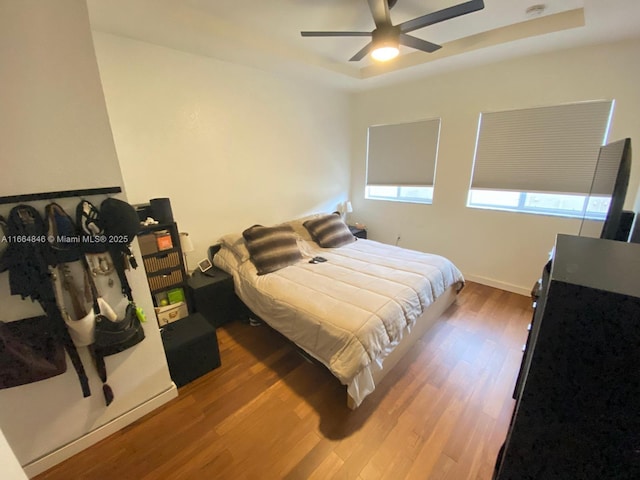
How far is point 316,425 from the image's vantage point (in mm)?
1620

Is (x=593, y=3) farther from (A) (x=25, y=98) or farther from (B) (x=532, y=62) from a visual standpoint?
(A) (x=25, y=98)

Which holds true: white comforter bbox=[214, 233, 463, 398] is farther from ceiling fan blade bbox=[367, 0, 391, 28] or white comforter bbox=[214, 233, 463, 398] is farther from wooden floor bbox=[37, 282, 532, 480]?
ceiling fan blade bbox=[367, 0, 391, 28]

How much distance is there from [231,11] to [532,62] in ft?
9.54

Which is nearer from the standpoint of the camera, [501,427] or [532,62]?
[501,427]

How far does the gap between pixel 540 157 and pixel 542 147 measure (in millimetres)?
101

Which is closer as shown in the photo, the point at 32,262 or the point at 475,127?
the point at 32,262

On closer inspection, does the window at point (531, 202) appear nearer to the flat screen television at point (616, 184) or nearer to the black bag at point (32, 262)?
the flat screen television at point (616, 184)

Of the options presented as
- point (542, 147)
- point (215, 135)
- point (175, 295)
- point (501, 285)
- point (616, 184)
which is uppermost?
point (215, 135)

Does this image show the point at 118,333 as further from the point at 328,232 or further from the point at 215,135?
the point at 328,232

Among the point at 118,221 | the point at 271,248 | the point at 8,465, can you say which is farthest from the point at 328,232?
the point at 8,465

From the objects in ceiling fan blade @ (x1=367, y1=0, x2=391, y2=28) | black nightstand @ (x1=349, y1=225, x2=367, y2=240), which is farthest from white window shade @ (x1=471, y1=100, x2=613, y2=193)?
ceiling fan blade @ (x1=367, y1=0, x2=391, y2=28)

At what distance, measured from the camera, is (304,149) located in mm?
3623

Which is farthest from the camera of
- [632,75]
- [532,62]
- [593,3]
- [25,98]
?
[532,62]

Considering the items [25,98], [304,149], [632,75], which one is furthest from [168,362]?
[632,75]
